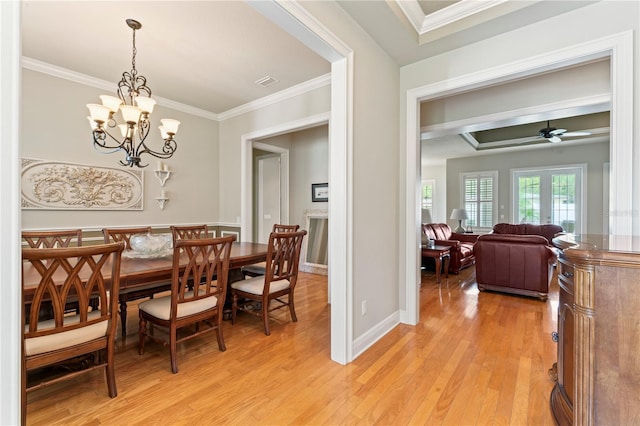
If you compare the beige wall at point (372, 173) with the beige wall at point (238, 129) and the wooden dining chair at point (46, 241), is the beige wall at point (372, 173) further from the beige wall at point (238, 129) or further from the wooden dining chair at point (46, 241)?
the wooden dining chair at point (46, 241)

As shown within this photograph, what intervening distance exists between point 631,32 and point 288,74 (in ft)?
9.96

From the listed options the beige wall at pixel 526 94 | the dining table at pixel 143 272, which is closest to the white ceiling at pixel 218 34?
the beige wall at pixel 526 94

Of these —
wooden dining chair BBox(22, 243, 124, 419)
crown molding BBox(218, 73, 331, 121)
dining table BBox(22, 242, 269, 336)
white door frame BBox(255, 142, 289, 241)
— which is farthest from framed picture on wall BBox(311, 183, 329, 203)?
wooden dining chair BBox(22, 243, 124, 419)

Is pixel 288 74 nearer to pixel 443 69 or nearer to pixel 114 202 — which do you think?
pixel 443 69

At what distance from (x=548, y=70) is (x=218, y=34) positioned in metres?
2.89

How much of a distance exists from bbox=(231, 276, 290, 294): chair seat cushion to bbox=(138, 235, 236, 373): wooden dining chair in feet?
1.43

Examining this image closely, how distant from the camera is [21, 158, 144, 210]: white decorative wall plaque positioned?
3.28 metres

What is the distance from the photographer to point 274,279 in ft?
9.50

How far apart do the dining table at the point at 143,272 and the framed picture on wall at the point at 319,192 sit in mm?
2182

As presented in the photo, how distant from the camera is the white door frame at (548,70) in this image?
6.63 ft

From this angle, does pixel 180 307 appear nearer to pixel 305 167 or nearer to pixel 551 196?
pixel 305 167

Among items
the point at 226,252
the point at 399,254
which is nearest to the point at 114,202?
the point at 226,252

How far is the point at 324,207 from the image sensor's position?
541 centimetres

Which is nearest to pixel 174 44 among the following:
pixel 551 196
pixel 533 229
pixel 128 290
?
pixel 128 290
